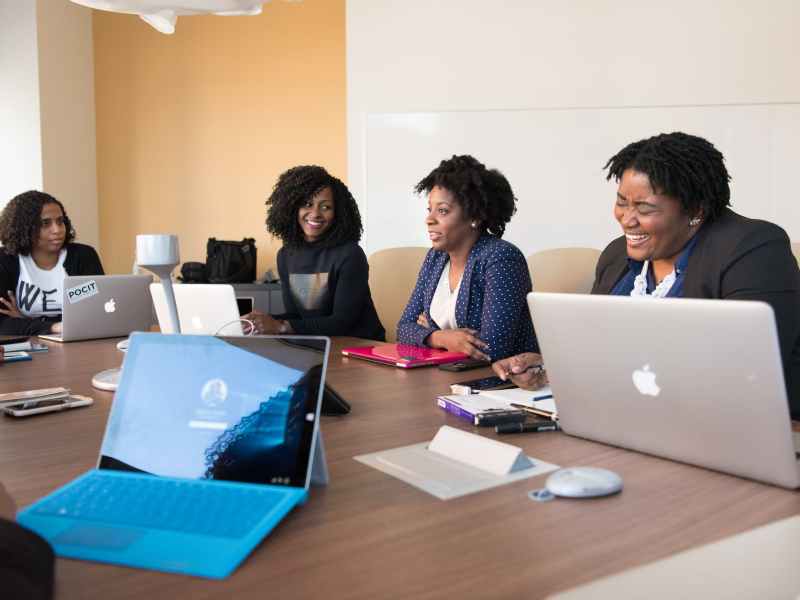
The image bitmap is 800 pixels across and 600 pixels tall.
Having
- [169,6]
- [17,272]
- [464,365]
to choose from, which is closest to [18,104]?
[17,272]

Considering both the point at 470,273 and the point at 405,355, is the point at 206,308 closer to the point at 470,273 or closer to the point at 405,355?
the point at 405,355

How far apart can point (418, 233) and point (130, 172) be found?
7.37 feet

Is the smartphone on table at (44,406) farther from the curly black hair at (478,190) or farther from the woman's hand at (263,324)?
the curly black hair at (478,190)

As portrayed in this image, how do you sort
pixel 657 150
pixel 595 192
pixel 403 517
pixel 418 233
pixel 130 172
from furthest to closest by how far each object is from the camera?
pixel 130 172, pixel 418 233, pixel 595 192, pixel 657 150, pixel 403 517

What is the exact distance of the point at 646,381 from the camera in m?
1.19

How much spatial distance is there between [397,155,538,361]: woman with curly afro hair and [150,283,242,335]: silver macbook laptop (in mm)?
627

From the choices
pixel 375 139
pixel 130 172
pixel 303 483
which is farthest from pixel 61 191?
pixel 303 483

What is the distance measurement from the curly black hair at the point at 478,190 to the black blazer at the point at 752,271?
904 mm

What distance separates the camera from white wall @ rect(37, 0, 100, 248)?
4.89 meters

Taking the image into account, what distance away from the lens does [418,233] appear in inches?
173

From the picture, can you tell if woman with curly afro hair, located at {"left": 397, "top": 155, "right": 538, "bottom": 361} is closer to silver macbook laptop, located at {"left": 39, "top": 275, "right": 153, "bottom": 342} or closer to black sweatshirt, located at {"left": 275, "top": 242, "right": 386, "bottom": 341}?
black sweatshirt, located at {"left": 275, "top": 242, "right": 386, "bottom": 341}

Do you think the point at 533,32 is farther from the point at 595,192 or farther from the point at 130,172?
the point at 130,172

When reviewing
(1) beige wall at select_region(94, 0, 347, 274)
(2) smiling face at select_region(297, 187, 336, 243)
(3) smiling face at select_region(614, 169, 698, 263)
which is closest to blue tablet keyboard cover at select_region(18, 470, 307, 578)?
(3) smiling face at select_region(614, 169, 698, 263)

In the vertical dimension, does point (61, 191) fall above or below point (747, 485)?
above
